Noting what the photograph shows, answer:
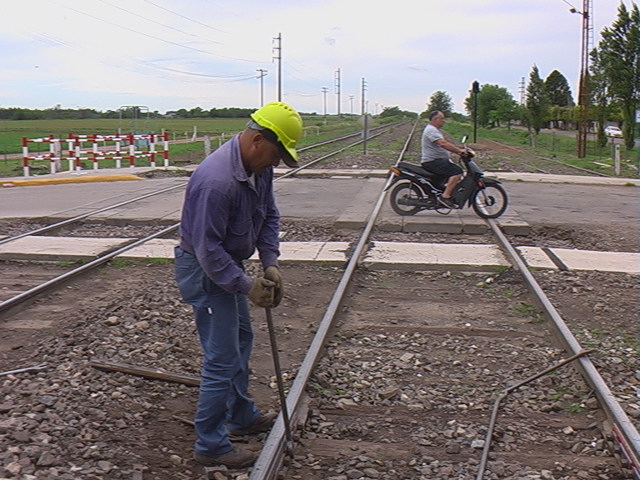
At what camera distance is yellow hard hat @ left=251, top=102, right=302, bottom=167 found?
3.78m

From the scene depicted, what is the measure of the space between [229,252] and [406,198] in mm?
8957

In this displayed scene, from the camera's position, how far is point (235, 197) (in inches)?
149

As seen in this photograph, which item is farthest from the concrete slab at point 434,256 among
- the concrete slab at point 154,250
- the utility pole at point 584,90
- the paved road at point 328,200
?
the utility pole at point 584,90

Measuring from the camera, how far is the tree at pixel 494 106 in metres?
90.0

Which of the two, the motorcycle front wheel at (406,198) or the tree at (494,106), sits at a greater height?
the tree at (494,106)

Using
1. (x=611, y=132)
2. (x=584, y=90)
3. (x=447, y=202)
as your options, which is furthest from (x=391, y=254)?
(x=611, y=132)

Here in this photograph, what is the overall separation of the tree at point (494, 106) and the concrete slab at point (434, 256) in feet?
266

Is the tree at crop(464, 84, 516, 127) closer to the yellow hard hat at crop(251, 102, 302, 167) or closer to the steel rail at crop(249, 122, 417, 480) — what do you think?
the steel rail at crop(249, 122, 417, 480)

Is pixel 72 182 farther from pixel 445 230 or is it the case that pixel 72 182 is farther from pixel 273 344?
pixel 273 344

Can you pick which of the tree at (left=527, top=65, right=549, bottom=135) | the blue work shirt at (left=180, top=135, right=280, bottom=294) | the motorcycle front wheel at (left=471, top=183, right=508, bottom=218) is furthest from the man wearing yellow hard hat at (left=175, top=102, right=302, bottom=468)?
the tree at (left=527, top=65, right=549, bottom=135)

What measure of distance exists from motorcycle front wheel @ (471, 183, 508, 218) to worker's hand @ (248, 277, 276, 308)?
9.01 metres

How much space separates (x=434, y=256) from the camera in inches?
376

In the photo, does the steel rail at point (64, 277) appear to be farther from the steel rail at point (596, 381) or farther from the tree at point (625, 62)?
the tree at point (625, 62)

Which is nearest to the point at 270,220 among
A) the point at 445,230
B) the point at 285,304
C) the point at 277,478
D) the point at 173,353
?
the point at 277,478
